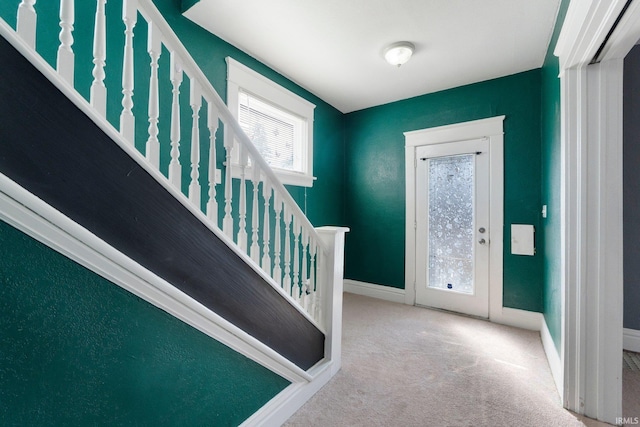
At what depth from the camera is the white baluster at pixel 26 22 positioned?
2.51 ft

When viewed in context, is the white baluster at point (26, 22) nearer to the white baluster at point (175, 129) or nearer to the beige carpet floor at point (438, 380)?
the white baluster at point (175, 129)

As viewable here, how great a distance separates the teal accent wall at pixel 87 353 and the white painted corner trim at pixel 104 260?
26mm

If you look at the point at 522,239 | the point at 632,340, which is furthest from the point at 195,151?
the point at 632,340

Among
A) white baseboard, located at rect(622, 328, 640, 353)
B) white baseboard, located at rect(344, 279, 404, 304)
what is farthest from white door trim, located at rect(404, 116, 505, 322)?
white baseboard, located at rect(344, 279, 404, 304)

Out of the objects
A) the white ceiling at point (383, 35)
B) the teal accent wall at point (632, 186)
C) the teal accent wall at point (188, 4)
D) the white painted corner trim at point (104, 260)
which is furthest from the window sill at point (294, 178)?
the teal accent wall at point (632, 186)

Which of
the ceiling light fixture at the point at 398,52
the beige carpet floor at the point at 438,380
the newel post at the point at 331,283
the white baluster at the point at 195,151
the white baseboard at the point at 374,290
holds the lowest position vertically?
the beige carpet floor at the point at 438,380

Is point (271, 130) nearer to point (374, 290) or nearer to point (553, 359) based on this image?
point (374, 290)

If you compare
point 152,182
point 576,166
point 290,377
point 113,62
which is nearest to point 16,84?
point 152,182

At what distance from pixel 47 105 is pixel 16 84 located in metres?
0.07

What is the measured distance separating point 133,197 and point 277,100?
84.4 inches

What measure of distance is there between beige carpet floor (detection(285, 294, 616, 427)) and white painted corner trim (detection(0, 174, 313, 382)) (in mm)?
757

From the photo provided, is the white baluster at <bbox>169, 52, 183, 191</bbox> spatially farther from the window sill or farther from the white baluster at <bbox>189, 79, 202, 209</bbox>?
the window sill

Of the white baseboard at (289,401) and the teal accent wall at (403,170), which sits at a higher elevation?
the teal accent wall at (403,170)

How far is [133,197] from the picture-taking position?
0.95m
